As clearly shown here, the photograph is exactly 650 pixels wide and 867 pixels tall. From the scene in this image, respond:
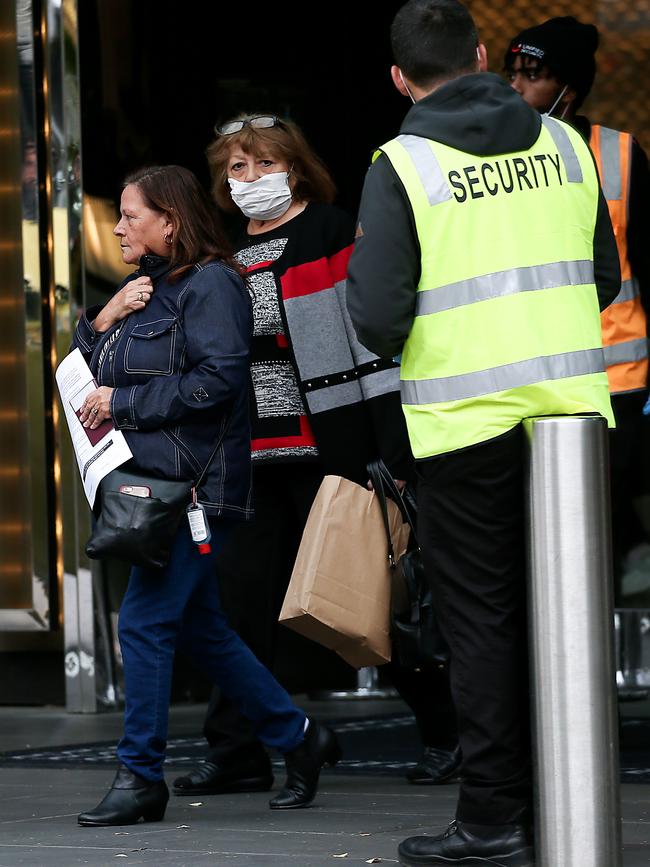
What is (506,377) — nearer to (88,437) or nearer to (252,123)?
(88,437)

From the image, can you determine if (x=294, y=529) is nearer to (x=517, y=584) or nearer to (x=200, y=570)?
(x=200, y=570)

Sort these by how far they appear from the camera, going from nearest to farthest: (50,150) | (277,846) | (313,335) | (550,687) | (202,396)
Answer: (550,687) < (277,846) < (202,396) < (313,335) < (50,150)

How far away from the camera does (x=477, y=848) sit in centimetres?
360

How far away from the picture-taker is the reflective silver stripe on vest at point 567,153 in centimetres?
372

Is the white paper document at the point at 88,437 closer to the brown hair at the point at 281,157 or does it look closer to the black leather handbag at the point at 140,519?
the black leather handbag at the point at 140,519

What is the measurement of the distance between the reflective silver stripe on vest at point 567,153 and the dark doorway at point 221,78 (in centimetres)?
368

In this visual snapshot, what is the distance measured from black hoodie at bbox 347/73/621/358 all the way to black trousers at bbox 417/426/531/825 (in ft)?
1.07

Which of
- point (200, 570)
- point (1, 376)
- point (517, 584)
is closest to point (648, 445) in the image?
point (1, 376)

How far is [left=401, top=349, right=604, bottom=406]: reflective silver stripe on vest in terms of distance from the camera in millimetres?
3580

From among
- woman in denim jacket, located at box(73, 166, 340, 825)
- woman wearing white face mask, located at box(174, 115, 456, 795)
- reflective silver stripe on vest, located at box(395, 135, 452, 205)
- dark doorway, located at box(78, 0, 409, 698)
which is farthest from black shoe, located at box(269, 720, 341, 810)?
dark doorway, located at box(78, 0, 409, 698)

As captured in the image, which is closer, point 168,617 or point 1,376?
point 168,617

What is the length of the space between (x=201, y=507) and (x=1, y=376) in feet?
11.0

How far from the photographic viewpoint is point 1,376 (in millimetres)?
7578

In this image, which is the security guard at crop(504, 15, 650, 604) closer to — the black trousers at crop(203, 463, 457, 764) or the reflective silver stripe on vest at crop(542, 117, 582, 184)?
the black trousers at crop(203, 463, 457, 764)
